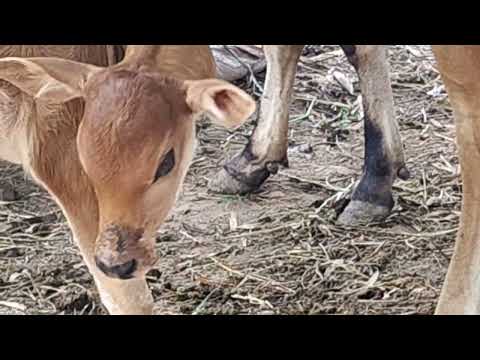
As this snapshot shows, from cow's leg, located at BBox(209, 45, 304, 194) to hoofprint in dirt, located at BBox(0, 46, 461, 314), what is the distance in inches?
1.2

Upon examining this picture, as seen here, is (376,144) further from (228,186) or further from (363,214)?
(228,186)

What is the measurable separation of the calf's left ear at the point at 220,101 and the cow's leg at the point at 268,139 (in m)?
0.85

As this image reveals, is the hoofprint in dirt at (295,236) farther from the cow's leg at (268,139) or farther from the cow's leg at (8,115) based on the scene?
the cow's leg at (8,115)

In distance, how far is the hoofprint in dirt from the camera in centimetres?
188

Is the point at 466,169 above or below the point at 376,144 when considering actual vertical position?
above

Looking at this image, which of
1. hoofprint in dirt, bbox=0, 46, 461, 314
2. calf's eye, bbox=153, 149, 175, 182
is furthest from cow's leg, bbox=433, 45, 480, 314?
calf's eye, bbox=153, 149, 175, 182

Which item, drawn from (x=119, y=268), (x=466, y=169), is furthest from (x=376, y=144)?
(x=119, y=268)

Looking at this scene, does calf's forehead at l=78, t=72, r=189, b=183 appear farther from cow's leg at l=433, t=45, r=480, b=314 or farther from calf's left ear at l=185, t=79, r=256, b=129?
cow's leg at l=433, t=45, r=480, b=314

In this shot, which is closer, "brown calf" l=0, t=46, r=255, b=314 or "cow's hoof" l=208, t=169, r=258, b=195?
"brown calf" l=0, t=46, r=255, b=314

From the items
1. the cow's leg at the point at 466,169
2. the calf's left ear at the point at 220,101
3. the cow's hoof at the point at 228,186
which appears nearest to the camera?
the calf's left ear at the point at 220,101

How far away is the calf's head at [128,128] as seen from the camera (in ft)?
3.86

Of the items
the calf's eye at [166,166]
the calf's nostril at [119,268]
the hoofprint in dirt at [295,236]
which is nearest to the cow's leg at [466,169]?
the hoofprint in dirt at [295,236]

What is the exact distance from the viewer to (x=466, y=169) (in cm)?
150

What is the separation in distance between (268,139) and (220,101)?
3.08ft
